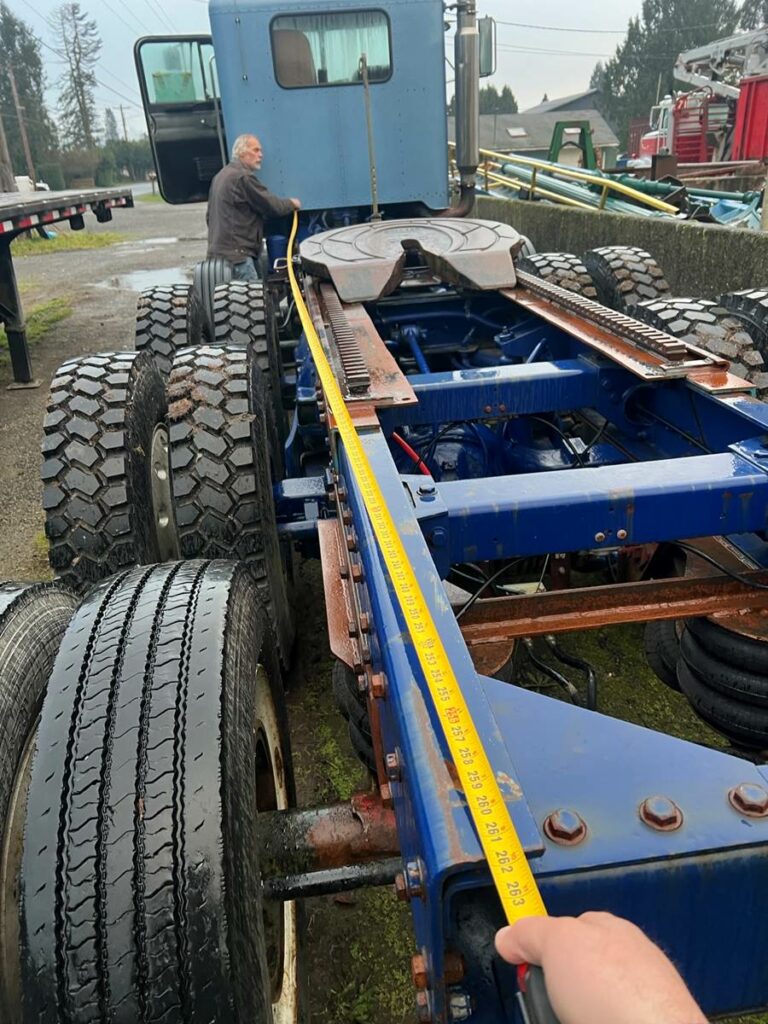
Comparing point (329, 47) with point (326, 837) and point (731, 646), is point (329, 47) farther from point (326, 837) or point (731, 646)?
point (326, 837)

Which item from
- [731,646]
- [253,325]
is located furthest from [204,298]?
[731,646]

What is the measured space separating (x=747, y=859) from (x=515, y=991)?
345 mm

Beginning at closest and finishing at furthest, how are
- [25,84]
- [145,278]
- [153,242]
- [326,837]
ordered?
[326,837] < [145,278] < [153,242] < [25,84]

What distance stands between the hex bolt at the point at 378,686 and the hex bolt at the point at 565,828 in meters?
0.49

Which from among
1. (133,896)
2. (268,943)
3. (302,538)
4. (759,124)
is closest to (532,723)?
(133,896)

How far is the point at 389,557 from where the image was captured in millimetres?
1632

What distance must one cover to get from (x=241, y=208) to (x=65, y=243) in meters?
21.2

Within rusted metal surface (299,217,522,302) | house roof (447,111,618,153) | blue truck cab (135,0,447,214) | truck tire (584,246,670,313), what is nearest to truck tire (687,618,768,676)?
rusted metal surface (299,217,522,302)

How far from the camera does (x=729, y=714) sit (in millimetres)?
2082

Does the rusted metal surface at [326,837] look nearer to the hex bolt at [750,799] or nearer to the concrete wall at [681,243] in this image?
the hex bolt at [750,799]

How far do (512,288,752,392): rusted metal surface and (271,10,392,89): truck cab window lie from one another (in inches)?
144

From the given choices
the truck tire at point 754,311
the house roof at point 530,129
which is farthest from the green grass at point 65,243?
the house roof at point 530,129

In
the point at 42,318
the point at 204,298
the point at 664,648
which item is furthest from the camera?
the point at 42,318

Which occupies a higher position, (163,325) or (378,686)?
(378,686)
